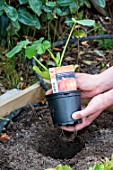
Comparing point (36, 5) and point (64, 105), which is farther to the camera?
point (36, 5)

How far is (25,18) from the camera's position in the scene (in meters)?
2.92

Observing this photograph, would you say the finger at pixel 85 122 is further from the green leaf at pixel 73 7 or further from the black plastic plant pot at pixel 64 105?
the green leaf at pixel 73 7

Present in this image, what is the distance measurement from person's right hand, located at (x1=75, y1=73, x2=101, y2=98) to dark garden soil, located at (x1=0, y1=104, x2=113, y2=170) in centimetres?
22

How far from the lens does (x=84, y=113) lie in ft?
6.73

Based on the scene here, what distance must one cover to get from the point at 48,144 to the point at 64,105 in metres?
0.28

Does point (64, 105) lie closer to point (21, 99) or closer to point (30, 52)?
point (30, 52)

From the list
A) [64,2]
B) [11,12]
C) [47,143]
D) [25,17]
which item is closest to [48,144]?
[47,143]

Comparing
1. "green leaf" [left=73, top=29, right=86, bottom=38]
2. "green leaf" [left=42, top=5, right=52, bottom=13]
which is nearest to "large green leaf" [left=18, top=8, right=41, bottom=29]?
"green leaf" [left=42, top=5, right=52, bottom=13]

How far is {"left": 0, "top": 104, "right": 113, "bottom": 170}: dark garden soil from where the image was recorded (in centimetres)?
208

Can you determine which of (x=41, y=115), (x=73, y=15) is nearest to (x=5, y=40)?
(x=73, y=15)

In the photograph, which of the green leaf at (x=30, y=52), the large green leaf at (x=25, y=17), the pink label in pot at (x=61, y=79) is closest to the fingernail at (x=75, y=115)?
the pink label in pot at (x=61, y=79)

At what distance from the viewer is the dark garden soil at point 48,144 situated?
6.82 feet

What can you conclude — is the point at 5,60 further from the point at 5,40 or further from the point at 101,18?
the point at 101,18

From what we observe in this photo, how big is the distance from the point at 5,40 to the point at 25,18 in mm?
379
